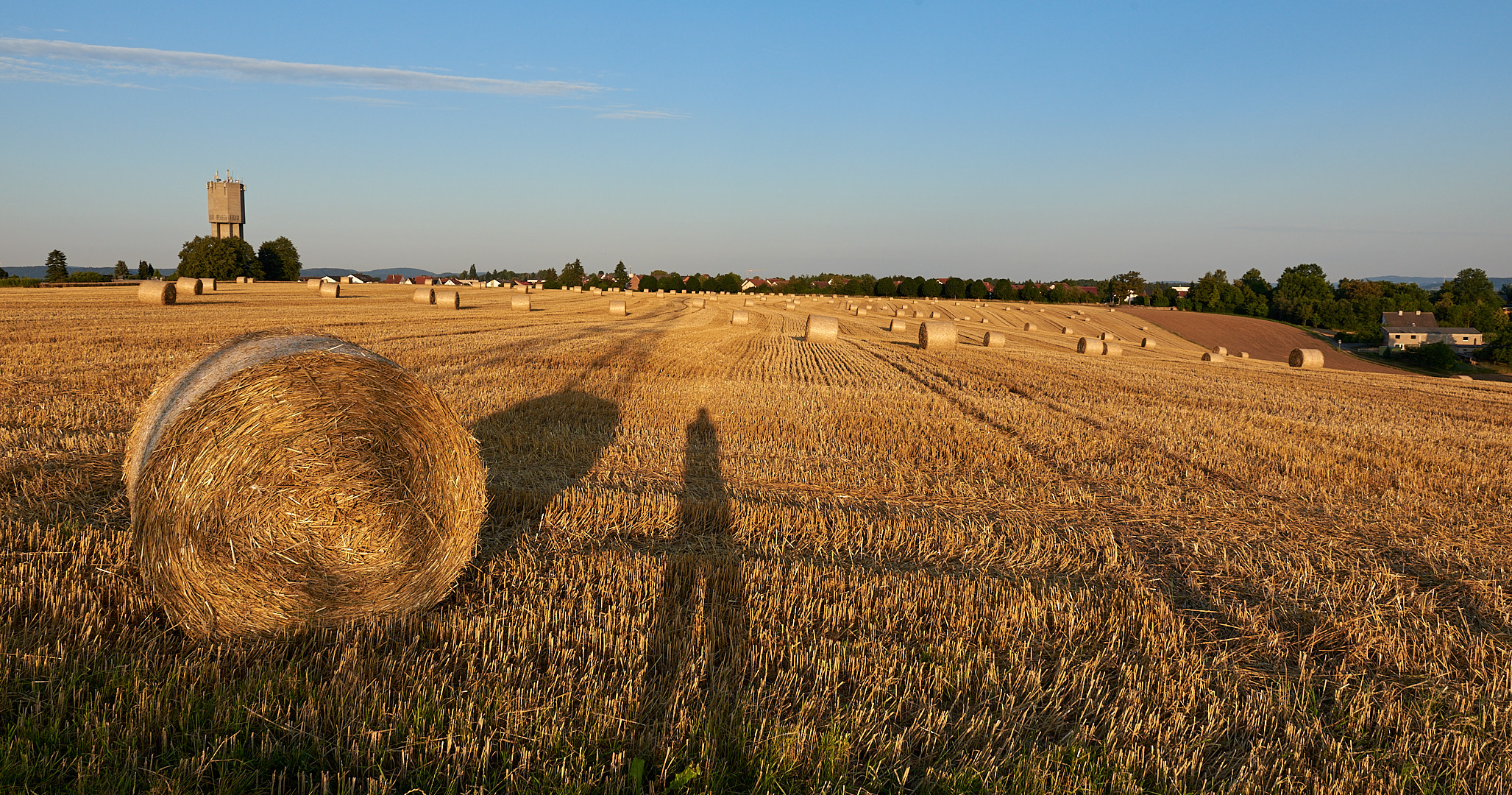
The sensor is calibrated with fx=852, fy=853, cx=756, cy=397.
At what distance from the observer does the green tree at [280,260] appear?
306ft

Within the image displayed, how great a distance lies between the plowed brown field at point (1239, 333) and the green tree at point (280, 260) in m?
86.5

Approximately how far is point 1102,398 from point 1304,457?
214 inches

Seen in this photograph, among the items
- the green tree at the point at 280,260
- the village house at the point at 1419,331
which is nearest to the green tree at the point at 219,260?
the green tree at the point at 280,260

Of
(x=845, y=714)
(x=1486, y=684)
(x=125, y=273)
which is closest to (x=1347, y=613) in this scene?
(x=1486, y=684)

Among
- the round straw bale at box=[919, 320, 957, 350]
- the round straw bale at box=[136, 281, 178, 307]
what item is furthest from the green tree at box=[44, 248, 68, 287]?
the round straw bale at box=[919, 320, 957, 350]

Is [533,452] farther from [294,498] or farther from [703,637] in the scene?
[703,637]

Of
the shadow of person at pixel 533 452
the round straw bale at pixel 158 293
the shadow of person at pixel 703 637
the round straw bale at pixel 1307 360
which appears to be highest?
the round straw bale at pixel 158 293

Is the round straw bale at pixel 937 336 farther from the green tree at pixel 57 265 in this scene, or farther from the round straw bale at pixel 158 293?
the green tree at pixel 57 265

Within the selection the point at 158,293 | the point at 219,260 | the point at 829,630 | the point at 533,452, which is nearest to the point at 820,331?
the point at 533,452

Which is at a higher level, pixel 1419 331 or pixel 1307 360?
pixel 1419 331

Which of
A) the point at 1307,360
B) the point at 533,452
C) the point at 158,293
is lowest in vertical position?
the point at 533,452

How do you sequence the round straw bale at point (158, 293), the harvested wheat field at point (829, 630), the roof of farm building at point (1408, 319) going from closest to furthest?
1. the harvested wheat field at point (829, 630)
2. the round straw bale at point (158, 293)
3. the roof of farm building at point (1408, 319)

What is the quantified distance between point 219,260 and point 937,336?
7872 cm

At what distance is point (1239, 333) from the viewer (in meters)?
59.8
